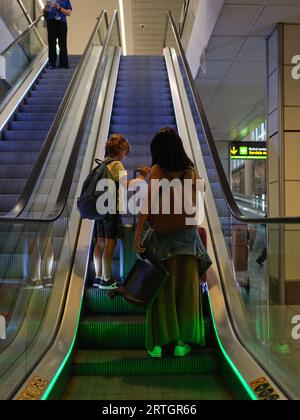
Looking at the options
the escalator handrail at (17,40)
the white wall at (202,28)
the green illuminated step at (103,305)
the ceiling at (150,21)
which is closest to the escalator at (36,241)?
the green illuminated step at (103,305)

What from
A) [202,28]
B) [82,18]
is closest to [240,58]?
[202,28]

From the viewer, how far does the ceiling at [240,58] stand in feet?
18.0

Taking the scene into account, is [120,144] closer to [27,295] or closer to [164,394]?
[27,295]

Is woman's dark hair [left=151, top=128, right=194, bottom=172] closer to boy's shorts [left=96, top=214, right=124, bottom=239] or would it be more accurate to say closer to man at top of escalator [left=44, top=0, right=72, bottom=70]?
boy's shorts [left=96, top=214, right=124, bottom=239]

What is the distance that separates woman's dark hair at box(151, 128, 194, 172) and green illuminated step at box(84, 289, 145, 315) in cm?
122

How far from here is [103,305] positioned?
11.5 ft

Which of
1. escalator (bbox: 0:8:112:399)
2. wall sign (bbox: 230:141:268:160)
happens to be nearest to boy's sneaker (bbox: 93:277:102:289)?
escalator (bbox: 0:8:112:399)

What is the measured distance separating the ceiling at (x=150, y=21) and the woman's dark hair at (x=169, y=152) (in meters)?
11.7

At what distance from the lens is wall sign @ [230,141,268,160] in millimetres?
11539

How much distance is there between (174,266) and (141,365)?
27.5 inches

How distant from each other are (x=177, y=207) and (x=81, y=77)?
4.55 m

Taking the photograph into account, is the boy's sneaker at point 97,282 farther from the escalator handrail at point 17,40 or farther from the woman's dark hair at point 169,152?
the escalator handrail at point 17,40

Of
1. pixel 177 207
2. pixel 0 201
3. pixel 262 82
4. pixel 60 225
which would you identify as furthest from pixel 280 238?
pixel 262 82

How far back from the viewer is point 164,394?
265 cm
